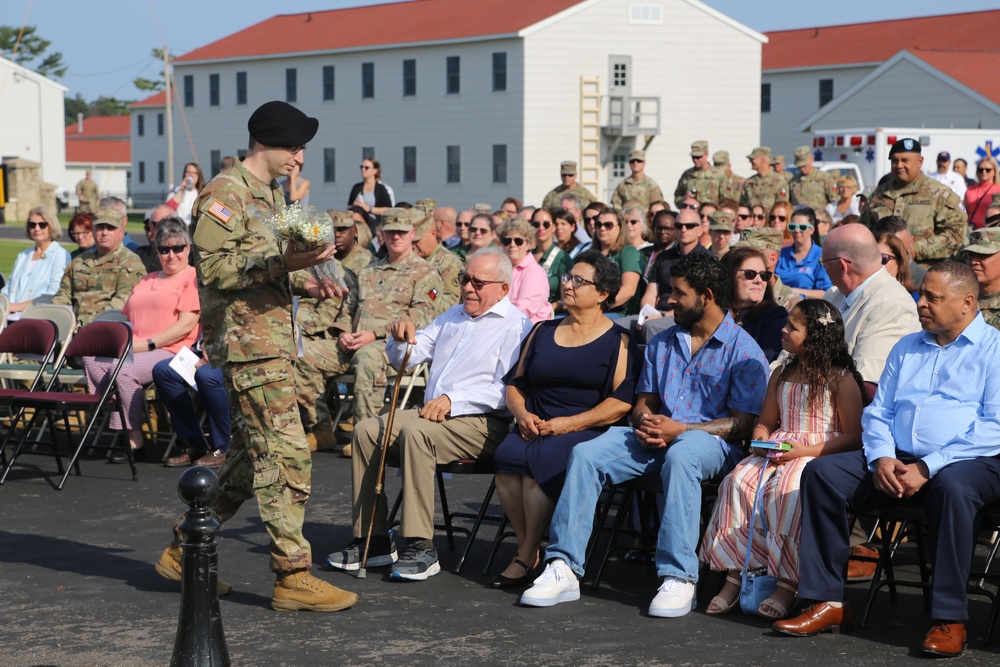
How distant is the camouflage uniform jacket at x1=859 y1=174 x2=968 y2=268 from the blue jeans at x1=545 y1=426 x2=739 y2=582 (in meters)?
5.04

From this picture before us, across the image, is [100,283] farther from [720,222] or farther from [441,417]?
[441,417]

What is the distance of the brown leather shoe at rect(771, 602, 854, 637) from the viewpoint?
5828 mm

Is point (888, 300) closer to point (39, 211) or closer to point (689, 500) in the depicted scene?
point (689, 500)

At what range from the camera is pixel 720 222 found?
11555 mm

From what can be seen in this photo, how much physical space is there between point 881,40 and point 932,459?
173 ft

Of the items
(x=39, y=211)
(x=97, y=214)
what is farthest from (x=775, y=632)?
(x=39, y=211)

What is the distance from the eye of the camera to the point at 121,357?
966cm

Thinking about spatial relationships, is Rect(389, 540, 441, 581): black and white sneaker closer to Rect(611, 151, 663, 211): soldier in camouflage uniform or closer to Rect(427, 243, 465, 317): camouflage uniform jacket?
Rect(427, 243, 465, 317): camouflage uniform jacket

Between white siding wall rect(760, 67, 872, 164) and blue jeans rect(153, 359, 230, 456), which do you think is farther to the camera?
white siding wall rect(760, 67, 872, 164)

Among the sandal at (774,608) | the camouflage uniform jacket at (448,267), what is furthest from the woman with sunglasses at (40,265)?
the sandal at (774,608)

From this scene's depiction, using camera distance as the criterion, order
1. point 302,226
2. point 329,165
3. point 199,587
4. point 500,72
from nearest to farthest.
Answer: point 199,587 → point 302,226 → point 500,72 → point 329,165

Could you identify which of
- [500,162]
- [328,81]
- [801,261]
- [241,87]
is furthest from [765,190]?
[241,87]

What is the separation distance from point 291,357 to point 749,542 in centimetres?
227

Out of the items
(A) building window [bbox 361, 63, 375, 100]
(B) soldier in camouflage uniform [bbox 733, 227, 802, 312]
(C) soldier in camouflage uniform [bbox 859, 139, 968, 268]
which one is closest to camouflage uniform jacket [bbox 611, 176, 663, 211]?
(C) soldier in camouflage uniform [bbox 859, 139, 968, 268]
